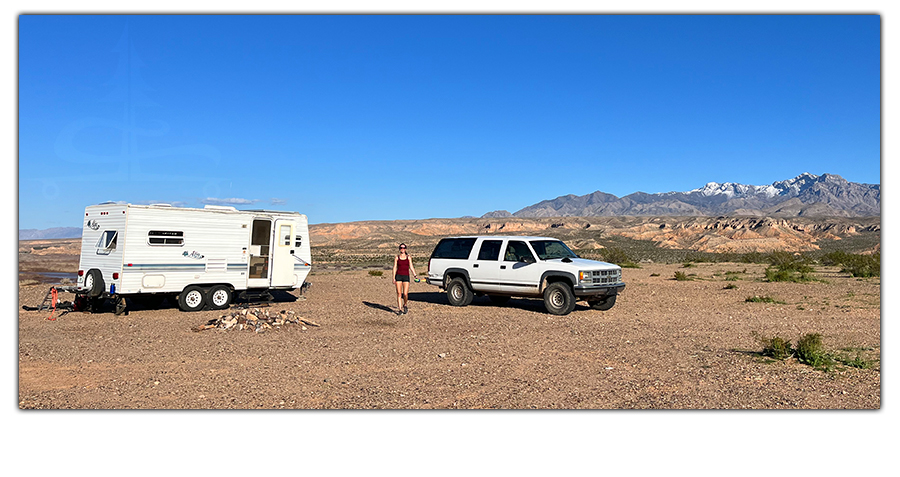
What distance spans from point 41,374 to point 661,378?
8.15m

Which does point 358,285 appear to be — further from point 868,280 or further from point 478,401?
point 868,280

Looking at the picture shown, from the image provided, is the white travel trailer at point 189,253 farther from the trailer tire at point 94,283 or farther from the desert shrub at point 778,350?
the desert shrub at point 778,350

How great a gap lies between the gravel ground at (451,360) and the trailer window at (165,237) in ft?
5.54

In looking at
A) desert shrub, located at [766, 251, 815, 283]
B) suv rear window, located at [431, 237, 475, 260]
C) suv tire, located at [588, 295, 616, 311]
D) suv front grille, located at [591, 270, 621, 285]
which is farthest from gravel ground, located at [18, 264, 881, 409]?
desert shrub, located at [766, 251, 815, 283]

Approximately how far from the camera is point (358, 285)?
23297 millimetres

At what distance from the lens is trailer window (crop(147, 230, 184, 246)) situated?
558 inches

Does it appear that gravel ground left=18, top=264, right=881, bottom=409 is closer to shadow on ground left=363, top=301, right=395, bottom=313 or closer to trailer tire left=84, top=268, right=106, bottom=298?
shadow on ground left=363, top=301, right=395, bottom=313

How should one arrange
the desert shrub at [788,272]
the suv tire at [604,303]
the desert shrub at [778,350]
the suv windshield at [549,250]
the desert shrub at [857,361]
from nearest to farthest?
the desert shrub at [857,361] < the desert shrub at [778,350] < the suv windshield at [549,250] < the suv tire at [604,303] < the desert shrub at [788,272]

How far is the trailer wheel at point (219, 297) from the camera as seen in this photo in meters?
15.2

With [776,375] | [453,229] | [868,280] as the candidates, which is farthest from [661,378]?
[453,229]

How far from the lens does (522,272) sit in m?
14.9

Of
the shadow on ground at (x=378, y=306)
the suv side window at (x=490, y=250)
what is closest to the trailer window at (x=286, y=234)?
the shadow on ground at (x=378, y=306)

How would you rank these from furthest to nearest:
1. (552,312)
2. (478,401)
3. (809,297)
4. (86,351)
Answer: (809,297) < (552,312) < (86,351) < (478,401)

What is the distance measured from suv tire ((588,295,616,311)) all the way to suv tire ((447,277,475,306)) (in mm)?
3084
